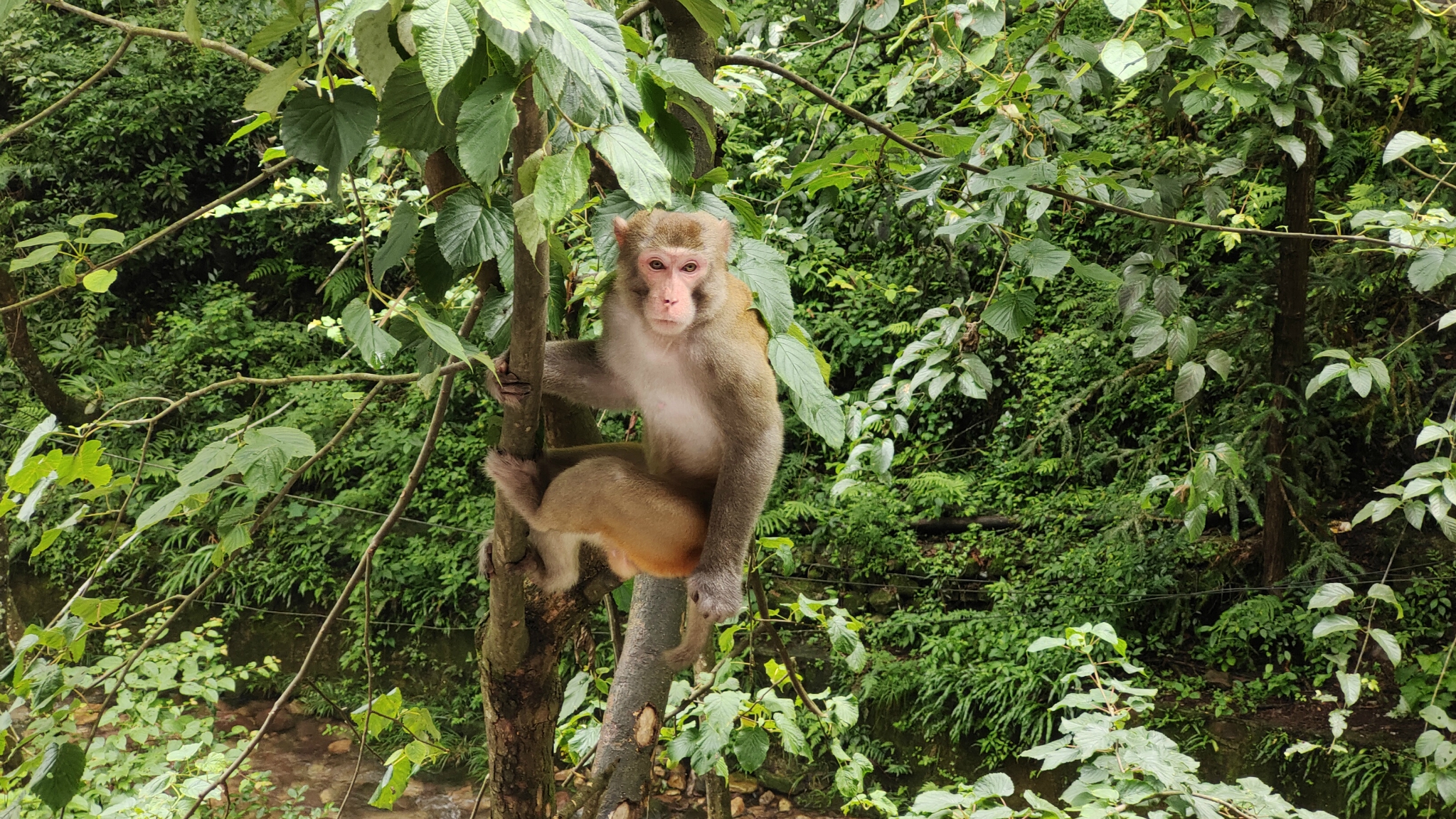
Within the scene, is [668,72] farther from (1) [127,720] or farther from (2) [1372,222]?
(1) [127,720]

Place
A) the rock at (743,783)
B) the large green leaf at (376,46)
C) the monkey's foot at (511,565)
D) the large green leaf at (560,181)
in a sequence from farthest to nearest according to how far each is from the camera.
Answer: the rock at (743,783) < the monkey's foot at (511,565) < the large green leaf at (376,46) < the large green leaf at (560,181)

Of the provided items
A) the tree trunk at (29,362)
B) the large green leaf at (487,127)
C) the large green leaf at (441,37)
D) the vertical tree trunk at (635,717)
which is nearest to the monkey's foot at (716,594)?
the vertical tree trunk at (635,717)

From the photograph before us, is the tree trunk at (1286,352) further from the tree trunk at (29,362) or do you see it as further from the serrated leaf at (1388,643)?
the tree trunk at (29,362)

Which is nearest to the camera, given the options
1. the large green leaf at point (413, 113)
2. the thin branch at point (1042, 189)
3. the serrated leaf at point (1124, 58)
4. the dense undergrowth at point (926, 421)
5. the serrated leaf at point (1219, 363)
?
the large green leaf at point (413, 113)

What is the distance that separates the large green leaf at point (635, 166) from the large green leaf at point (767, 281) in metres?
0.82

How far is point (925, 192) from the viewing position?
2576 millimetres

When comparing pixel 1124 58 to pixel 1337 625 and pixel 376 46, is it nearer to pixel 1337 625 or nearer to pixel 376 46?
pixel 1337 625

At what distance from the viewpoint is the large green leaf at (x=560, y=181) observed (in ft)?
3.49

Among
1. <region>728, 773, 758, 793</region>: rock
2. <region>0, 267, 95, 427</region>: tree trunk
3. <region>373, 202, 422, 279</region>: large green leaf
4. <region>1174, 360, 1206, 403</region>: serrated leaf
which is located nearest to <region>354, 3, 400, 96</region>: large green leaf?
<region>373, 202, 422, 279</region>: large green leaf

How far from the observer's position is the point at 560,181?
3.52 feet

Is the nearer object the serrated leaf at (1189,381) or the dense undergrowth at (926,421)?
the serrated leaf at (1189,381)

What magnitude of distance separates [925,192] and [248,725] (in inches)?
266

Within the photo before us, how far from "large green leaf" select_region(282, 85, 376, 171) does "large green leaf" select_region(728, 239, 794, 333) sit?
809 millimetres

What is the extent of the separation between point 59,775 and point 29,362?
196 inches
